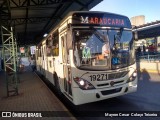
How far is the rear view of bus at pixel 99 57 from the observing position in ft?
23.8

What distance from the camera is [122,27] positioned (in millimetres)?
8047

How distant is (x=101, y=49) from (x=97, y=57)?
1.03 ft

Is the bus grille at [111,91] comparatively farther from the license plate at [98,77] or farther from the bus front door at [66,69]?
the bus front door at [66,69]

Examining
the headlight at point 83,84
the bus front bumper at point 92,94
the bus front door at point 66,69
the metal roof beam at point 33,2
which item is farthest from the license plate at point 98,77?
the metal roof beam at point 33,2

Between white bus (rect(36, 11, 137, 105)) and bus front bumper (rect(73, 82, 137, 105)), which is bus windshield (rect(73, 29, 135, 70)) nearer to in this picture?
white bus (rect(36, 11, 137, 105))

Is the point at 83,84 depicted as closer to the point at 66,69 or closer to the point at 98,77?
the point at 98,77

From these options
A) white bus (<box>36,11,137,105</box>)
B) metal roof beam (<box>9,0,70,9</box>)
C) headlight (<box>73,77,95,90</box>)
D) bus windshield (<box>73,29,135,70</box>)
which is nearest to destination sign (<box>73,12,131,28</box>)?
white bus (<box>36,11,137,105</box>)

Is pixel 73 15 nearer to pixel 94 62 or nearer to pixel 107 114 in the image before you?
pixel 94 62

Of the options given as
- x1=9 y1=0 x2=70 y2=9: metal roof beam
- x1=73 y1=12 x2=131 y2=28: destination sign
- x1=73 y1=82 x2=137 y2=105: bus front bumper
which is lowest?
x1=73 y1=82 x2=137 y2=105: bus front bumper

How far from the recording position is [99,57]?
24.5ft

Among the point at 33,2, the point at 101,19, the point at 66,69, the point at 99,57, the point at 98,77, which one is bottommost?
the point at 98,77

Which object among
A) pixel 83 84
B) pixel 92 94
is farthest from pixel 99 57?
pixel 92 94

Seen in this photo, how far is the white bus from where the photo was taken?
7.25 m

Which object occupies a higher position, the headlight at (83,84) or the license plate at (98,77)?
the license plate at (98,77)
